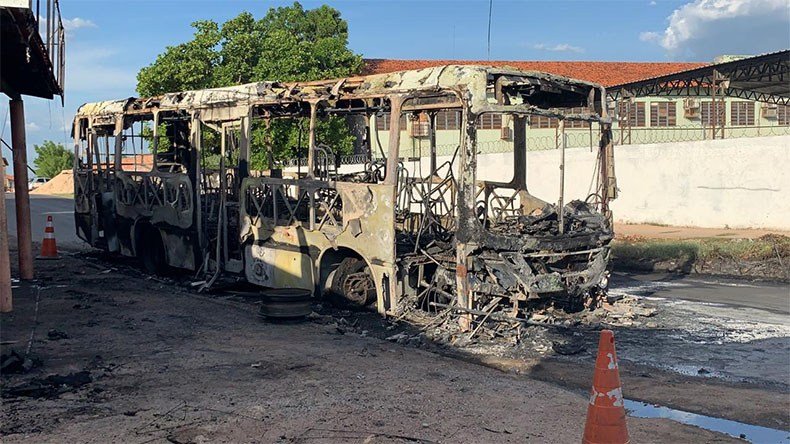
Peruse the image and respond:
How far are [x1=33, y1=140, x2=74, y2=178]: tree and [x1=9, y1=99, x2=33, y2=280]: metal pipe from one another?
198 feet

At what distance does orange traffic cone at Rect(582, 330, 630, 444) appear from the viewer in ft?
14.1

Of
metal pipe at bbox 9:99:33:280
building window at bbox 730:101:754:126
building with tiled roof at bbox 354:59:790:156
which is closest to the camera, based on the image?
metal pipe at bbox 9:99:33:280

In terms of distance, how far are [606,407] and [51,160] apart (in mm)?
70916

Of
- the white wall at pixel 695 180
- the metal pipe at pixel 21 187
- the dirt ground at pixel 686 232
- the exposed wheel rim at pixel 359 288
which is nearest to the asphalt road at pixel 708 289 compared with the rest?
the exposed wheel rim at pixel 359 288

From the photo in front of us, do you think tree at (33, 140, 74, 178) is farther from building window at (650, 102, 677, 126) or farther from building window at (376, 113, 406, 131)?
building window at (376, 113, 406, 131)

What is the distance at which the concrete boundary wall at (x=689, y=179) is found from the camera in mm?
19719

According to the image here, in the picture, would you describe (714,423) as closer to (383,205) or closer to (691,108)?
(383,205)

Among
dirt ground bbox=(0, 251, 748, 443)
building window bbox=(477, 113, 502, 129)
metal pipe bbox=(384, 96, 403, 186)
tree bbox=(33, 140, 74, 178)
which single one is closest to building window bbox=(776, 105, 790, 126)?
building window bbox=(477, 113, 502, 129)

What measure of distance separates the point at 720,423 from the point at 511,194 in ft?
17.2

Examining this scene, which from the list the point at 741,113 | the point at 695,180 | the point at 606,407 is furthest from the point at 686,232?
the point at 741,113

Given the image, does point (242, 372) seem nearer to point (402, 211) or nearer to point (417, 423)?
point (417, 423)

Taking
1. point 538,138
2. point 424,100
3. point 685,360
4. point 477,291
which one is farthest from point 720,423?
point 538,138

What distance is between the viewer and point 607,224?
930 cm

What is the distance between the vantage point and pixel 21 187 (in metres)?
11.2
